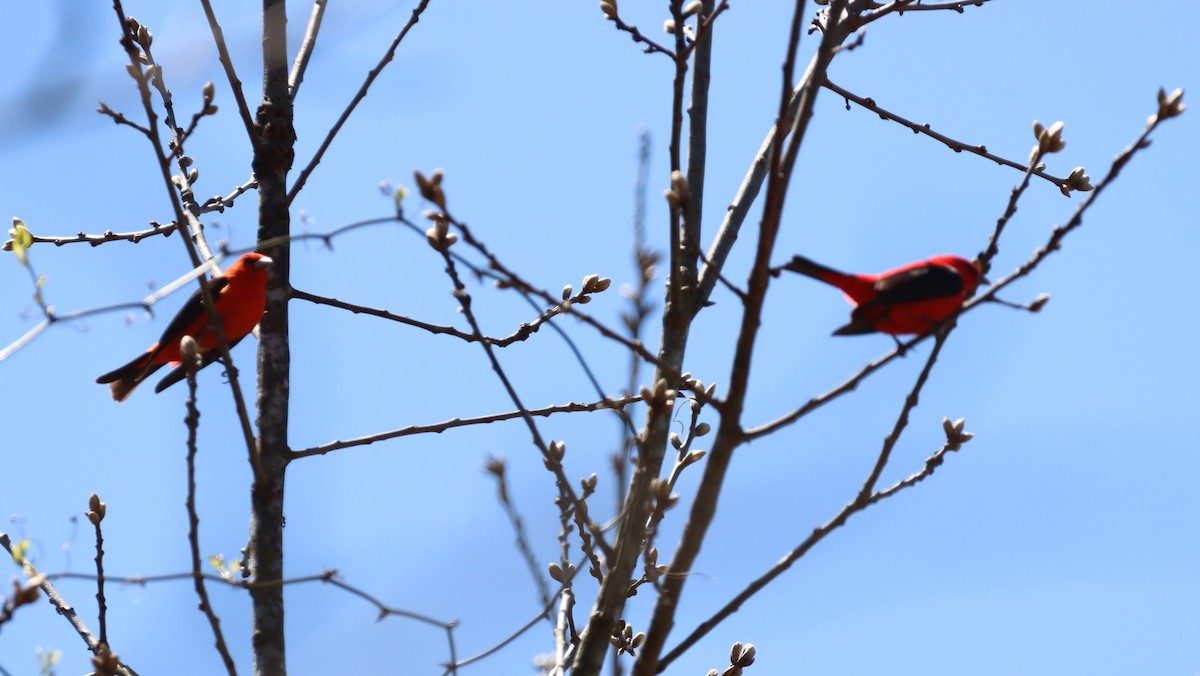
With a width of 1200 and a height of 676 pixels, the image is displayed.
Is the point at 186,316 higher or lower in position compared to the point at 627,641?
higher

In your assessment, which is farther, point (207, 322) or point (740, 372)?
point (207, 322)

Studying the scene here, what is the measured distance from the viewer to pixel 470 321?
253 centimetres

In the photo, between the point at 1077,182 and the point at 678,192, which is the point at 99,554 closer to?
the point at 678,192

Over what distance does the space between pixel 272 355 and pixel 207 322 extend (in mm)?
1182

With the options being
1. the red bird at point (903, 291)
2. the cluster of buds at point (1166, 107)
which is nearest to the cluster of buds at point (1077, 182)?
the red bird at point (903, 291)

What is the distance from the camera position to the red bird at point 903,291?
339 centimetres

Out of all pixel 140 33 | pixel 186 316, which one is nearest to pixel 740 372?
pixel 140 33

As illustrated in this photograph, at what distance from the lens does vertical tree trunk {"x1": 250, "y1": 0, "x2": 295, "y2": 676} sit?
10.8ft

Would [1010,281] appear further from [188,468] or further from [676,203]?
[188,468]

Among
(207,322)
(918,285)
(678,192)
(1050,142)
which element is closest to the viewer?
(678,192)

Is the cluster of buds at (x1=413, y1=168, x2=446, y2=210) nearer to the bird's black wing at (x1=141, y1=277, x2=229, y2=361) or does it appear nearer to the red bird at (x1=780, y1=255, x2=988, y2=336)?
the red bird at (x1=780, y1=255, x2=988, y2=336)

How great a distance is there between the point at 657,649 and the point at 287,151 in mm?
2556

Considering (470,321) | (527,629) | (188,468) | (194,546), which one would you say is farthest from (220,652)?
(470,321)

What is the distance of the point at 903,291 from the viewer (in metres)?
3.50
